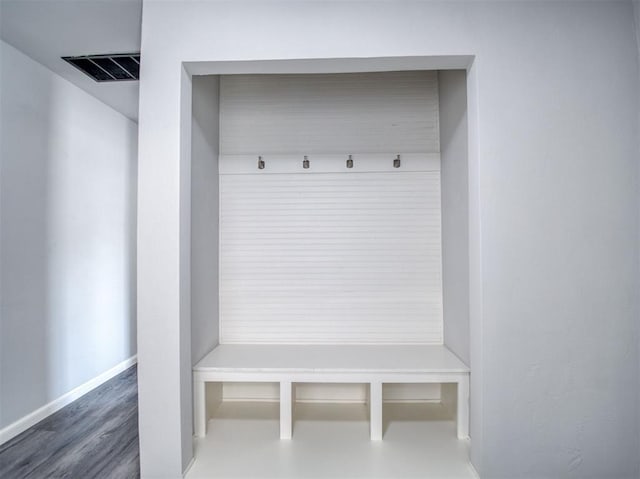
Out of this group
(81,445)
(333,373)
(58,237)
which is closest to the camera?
(333,373)

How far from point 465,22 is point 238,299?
91.1 inches

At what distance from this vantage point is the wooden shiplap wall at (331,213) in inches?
107

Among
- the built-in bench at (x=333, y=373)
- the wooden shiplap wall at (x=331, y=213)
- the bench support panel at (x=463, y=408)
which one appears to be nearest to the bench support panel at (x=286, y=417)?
the built-in bench at (x=333, y=373)

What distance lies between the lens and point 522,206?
186 cm

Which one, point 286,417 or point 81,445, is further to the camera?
point 81,445

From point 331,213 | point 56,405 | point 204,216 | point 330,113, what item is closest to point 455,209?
point 331,213

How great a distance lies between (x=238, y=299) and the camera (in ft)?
9.12

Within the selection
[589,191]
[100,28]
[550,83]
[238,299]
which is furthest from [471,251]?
[100,28]

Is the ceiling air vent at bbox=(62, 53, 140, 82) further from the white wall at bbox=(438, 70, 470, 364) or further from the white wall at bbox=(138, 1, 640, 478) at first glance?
the white wall at bbox=(438, 70, 470, 364)

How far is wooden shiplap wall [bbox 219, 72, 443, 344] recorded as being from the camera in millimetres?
2730

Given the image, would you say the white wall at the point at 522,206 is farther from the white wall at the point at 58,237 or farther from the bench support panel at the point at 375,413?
the white wall at the point at 58,237

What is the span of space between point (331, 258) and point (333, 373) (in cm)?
89

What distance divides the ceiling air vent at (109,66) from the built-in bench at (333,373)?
2362 millimetres

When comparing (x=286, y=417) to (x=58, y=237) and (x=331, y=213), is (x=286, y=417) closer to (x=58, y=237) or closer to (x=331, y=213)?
(x=331, y=213)
